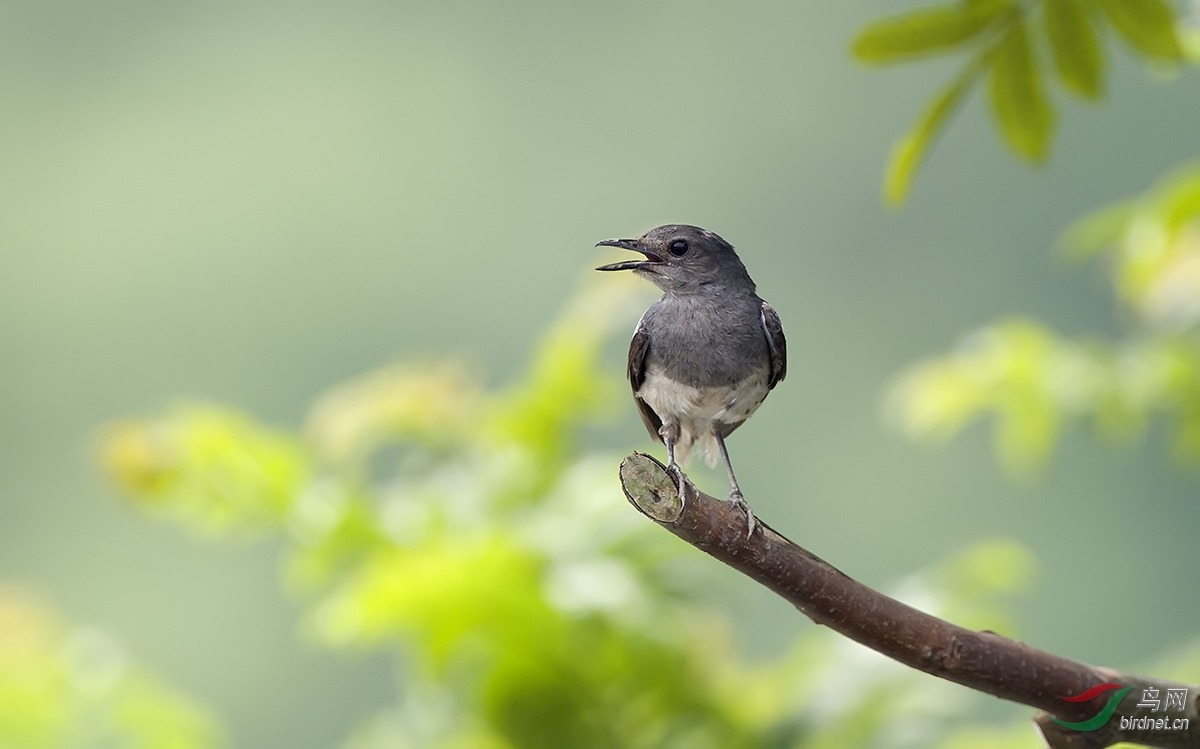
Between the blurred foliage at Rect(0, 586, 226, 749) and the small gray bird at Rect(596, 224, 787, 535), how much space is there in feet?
6.60

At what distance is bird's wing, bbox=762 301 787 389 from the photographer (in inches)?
53.7

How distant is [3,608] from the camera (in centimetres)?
303

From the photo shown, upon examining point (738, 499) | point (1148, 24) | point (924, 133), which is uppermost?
point (1148, 24)

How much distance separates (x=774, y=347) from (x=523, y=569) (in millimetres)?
1266

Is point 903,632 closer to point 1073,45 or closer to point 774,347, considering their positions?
point 774,347

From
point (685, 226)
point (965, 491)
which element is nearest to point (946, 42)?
point (685, 226)

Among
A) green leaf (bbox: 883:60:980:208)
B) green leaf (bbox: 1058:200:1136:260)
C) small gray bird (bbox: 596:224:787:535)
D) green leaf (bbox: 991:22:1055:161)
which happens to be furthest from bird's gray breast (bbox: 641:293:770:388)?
green leaf (bbox: 1058:200:1136:260)

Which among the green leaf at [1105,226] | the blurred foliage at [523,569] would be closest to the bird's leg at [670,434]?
the blurred foliage at [523,569]

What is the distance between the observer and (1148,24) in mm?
1132

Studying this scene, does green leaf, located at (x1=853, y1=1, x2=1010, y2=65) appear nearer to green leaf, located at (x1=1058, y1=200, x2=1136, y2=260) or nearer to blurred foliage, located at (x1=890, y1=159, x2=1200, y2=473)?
green leaf, located at (x1=1058, y1=200, x2=1136, y2=260)

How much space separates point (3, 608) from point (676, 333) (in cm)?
245

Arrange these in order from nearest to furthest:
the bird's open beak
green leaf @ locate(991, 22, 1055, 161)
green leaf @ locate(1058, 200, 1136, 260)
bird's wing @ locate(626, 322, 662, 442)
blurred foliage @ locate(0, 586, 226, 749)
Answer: green leaf @ locate(991, 22, 1055, 161) → the bird's open beak → bird's wing @ locate(626, 322, 662, 442) → green leaf @ locate(1058, 200, 1136, 260) → blurred foliage @ locate(0, 586, 226, 749)

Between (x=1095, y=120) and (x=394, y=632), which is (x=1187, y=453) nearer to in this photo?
(x=394, y=632)

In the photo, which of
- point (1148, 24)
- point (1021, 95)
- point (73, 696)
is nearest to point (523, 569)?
point (73, 696)
